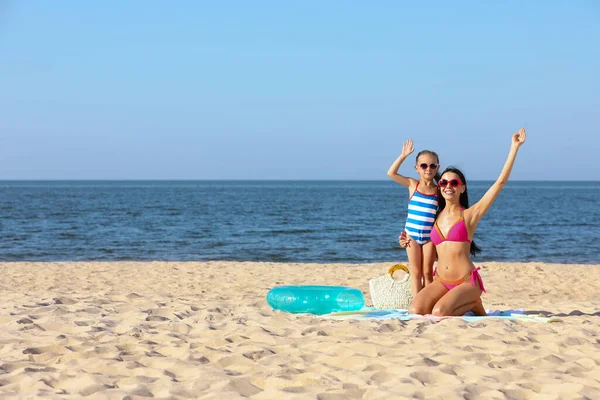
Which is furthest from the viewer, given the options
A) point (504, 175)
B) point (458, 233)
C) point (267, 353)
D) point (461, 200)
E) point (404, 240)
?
point (404, 240)

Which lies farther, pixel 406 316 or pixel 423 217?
pixel 423 217

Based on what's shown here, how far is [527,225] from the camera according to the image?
31.2 metres

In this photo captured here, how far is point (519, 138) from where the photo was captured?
20.7ft

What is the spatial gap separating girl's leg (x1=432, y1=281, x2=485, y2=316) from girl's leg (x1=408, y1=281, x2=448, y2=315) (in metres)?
0.09

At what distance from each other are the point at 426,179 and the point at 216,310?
8.64 feet

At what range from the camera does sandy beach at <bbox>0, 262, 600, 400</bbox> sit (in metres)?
4.03

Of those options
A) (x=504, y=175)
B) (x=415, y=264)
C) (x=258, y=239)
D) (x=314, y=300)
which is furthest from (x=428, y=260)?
(x=258, y=239)

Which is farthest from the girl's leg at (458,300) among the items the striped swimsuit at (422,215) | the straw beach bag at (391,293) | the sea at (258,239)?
the sea at (258,239)

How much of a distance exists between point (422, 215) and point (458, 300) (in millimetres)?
961

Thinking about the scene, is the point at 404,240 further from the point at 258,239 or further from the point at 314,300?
the point at 258,239

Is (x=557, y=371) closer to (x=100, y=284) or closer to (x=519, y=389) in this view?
(x=519, y=389)

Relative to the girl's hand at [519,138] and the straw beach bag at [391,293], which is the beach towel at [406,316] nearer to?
the straw beach bag at [391,293]

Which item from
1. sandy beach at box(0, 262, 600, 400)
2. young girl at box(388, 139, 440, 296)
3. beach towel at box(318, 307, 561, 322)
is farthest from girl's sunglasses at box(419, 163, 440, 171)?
sandy beach at box(0, 262, 600, 400)

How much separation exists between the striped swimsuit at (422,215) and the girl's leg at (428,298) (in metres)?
0.52
